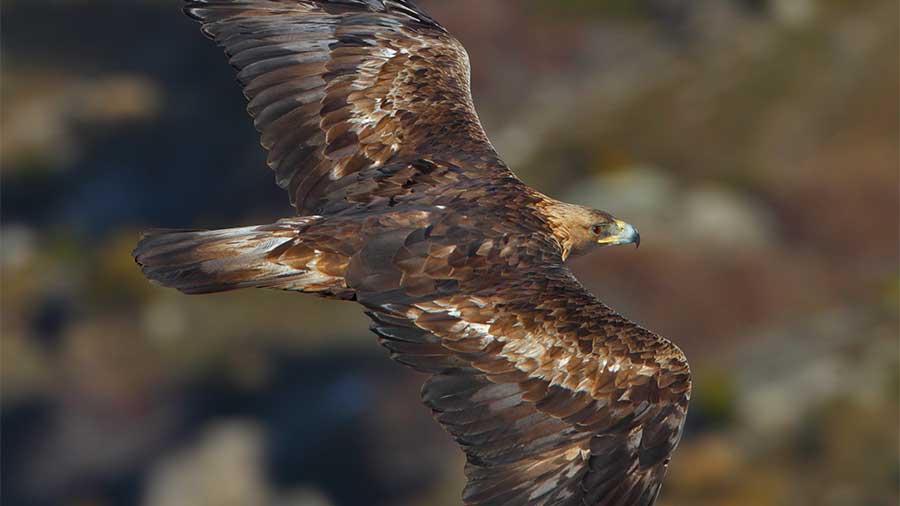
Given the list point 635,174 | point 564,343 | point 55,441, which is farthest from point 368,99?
point 55,441

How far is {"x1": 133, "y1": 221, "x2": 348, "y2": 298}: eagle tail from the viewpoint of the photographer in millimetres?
9812

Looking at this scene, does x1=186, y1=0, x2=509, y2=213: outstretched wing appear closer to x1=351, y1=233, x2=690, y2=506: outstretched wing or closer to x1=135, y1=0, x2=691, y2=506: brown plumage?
x1=135, y1=0, x2=691, y2=506: brown plumage

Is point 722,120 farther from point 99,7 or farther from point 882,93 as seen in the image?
point 99,7

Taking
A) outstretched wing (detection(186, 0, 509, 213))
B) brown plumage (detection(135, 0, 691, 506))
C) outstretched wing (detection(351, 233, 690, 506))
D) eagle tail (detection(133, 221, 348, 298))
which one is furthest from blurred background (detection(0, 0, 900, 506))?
outstretched wing (detection(351, 233, 690, 506))

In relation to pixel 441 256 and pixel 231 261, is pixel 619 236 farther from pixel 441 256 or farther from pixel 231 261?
pixel 231 261

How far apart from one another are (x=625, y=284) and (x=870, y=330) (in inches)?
234

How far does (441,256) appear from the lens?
32.2ft

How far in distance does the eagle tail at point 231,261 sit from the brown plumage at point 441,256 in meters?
0.01

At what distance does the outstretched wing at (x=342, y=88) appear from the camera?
11367mm

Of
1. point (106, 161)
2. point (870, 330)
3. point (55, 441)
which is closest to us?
point (870, 330)

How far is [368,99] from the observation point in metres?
11.6

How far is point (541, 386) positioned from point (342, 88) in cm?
365

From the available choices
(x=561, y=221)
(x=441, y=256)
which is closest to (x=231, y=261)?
(x=441, y=256)

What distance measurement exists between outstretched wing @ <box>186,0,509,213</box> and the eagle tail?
1207 millimetres
